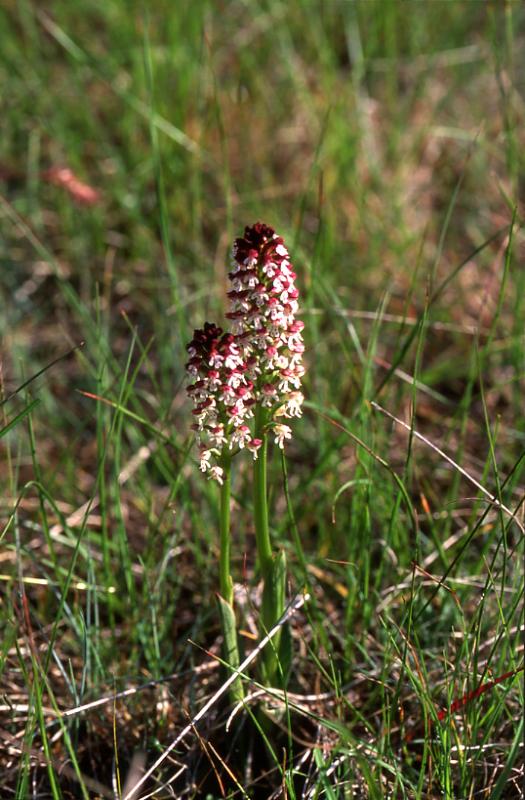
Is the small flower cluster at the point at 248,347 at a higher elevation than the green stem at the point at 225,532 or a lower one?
higher

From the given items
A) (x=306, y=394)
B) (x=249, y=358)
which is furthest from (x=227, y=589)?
(x=306, y=394)

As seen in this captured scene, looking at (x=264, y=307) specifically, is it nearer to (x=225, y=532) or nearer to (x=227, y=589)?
(x=225, y=532)

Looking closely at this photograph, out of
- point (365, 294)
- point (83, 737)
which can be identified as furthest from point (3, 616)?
point (365, 294)

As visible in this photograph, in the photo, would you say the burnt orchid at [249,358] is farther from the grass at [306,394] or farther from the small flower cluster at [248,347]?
the grass at [306,394]

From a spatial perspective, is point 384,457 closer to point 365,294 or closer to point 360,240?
point 365,294

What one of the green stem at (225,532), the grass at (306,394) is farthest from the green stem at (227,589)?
the grass at (306,394)

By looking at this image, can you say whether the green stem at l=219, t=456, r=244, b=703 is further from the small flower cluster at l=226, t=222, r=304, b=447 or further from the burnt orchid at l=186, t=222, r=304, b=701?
the small flower cluster at l=226, t=222, r=304, b=447
